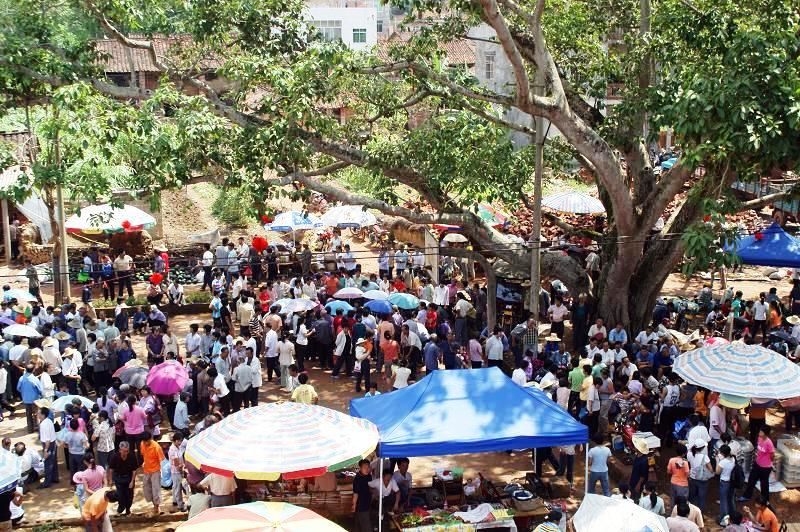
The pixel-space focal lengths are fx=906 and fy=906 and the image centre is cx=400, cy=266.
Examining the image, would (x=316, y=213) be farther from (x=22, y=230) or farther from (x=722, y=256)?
(x=722, y=256)

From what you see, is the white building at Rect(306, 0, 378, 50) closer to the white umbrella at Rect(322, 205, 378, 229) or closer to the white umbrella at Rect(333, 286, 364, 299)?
the white umbrella at Rect(322, 205, 378, 229)

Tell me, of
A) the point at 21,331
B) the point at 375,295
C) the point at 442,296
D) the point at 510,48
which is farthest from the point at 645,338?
the point at 21,331

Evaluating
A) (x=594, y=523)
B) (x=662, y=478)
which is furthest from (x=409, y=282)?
(x=594, y=523)

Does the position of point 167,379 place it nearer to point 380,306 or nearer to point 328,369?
point 328,369

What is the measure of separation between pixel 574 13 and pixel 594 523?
12.1 meters

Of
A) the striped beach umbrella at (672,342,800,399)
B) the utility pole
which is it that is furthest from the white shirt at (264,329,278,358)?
the striped beach umbrella at (672,342,800,399)

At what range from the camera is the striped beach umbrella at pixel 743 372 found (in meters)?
11.5

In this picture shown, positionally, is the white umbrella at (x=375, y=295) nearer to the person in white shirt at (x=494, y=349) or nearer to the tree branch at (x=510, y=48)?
the person in white shirt at (x=494, y=349)

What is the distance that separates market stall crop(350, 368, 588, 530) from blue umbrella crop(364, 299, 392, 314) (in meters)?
5.31

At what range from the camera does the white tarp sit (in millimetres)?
8711

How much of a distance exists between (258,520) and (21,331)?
8144 mm

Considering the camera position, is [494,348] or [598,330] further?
[598,330]

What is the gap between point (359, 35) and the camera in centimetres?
4459

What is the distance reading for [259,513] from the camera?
8516 millimetres
